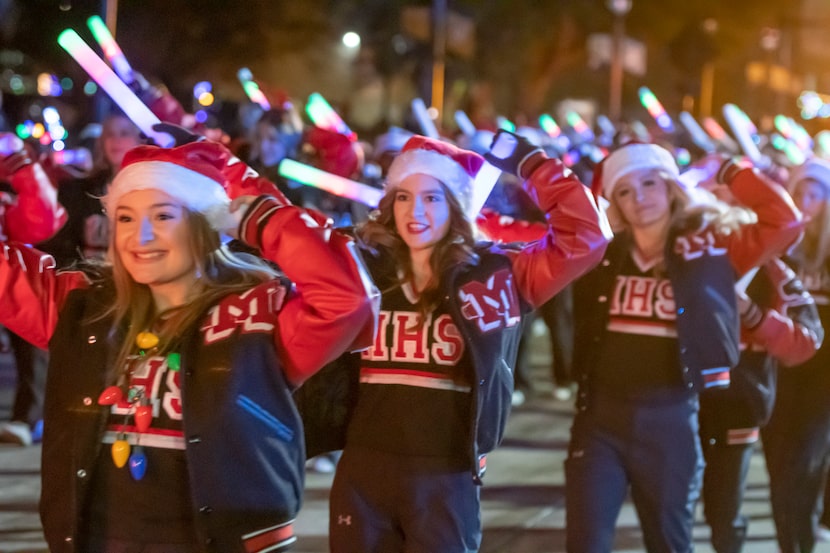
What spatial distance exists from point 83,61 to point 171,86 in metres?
11.0

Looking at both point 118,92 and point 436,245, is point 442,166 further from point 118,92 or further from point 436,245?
point 118,92

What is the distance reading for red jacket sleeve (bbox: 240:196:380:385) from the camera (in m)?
3.13

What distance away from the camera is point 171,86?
14.7m

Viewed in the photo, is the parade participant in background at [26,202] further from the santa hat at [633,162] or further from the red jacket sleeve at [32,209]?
the santa hat at [633,162]

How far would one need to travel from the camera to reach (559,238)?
4.31 metres

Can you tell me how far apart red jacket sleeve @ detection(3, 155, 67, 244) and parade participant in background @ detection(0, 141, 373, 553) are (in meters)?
2.18

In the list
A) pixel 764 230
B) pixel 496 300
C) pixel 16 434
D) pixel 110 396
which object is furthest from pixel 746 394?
pixel 16 434

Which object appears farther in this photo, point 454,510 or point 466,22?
point 466,22

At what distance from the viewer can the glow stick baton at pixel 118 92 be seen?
383 centimetres

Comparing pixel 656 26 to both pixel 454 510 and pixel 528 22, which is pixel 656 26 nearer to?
pixel 528 22

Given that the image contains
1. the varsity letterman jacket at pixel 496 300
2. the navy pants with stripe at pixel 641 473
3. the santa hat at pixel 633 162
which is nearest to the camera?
the varsity letterman jacket at pixel 496 300

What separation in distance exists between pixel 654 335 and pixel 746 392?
0.96 m

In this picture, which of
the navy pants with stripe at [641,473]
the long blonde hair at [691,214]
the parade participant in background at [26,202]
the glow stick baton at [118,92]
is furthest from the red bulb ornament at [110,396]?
the long blonde hair at [691,214]

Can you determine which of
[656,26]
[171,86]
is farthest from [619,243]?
[656,26]
